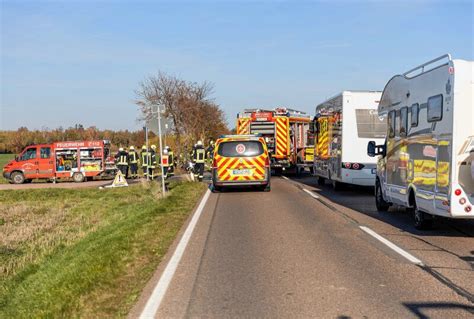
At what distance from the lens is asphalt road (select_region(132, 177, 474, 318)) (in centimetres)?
546

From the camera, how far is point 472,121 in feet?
28.0

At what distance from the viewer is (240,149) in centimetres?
1858

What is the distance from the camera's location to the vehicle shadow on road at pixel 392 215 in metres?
10.1

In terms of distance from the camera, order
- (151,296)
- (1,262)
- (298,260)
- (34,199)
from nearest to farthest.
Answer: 1. (151,296)
2. (298,260)
3. (1,262)
4. (34,199)

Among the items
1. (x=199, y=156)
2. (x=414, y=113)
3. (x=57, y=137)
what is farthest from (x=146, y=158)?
(x=57, y=137)

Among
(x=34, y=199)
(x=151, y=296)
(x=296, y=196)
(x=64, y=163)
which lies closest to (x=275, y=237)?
(x=151, y=296)

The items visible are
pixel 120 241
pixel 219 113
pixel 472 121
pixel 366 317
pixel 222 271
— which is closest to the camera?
pixel 366 317

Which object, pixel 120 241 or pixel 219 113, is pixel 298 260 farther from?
pixel 219 113

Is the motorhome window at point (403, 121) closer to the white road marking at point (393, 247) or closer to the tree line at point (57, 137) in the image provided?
the white road marking at point (393, 247)

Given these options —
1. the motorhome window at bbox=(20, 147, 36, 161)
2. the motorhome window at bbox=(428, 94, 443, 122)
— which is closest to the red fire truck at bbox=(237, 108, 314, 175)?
the motorhome window at bbox=(20, 147, 36, 161)

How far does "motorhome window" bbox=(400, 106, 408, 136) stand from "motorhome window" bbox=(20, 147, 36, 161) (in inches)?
939

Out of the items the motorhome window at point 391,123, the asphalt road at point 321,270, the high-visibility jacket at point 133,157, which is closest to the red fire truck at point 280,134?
the high-visibility jacket at point 133,157

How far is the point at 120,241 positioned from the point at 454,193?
5502 millimetres

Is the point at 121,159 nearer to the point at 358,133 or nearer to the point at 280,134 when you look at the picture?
the point at 280,134
